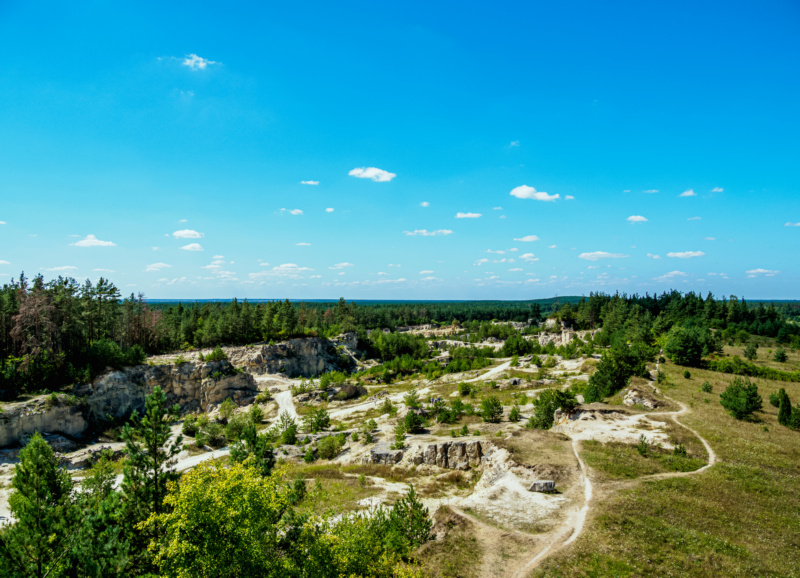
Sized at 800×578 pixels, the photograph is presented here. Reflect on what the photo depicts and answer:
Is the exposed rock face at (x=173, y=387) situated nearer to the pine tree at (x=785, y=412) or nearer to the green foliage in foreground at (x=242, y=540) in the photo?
the green foliage in foreground at (x=242, y=540)

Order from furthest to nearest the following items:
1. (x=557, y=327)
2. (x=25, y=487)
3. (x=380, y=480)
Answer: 1. (x=557, y=327)
2. (x=380, y=480)
3. (x=25, y=487)

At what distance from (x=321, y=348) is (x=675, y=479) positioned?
107m

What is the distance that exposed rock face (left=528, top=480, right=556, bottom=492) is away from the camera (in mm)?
28516

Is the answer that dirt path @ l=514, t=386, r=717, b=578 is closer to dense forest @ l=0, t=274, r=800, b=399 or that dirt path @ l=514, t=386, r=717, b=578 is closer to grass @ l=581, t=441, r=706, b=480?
grass @ l=581, t=441, r=706, b=480

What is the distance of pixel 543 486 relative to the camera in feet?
94.4

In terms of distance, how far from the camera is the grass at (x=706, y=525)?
62.2ft

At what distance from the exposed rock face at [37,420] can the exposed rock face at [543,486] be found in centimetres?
7425

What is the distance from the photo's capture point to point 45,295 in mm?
71188

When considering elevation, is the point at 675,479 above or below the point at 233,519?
below

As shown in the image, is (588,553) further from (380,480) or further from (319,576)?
(380,480)

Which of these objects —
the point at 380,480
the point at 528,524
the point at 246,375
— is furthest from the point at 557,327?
the point at 528,524

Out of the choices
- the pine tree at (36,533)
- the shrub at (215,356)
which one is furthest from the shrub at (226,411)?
the pine tree at (36,533)

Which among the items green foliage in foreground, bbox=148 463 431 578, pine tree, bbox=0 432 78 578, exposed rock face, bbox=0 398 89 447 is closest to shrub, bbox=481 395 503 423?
green foliage in foreground, bbox=148 463 431 578

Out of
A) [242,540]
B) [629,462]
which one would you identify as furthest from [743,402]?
[242,540]
